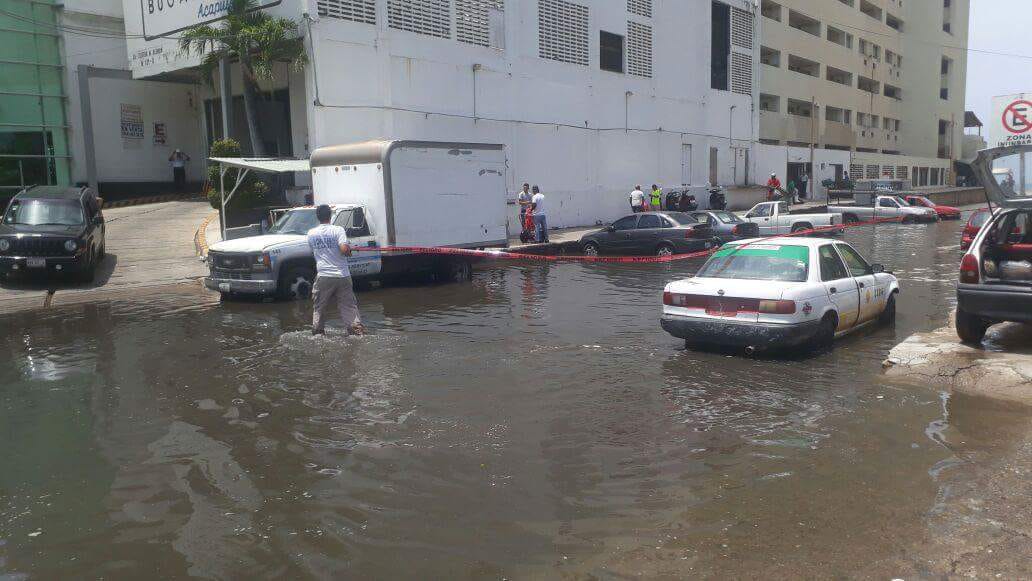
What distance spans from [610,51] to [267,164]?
17621mm

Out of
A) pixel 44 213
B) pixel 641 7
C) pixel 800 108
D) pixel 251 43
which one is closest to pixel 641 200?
pixel 641 7

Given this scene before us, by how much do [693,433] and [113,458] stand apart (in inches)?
176

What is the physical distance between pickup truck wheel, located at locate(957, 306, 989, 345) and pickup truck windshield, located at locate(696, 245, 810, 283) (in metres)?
1.65

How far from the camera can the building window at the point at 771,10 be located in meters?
48.9

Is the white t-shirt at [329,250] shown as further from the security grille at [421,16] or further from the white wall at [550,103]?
the security grille at [421,16]

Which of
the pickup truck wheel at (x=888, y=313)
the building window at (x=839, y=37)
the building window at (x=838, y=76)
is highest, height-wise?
the building window at (x=839, y=37)

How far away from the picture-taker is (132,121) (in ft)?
98.2

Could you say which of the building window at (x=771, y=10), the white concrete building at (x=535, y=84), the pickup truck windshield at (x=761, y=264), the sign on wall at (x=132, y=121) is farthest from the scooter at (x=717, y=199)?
the pickup truck windshield at (x=761, y=264)

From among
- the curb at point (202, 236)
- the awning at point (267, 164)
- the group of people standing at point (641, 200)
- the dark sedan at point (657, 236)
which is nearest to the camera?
the awning at point (267, 164)

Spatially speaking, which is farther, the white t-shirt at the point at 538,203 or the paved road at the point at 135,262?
the white t-shirt at the point at 538,203

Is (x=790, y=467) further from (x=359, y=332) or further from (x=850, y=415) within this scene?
(x=359, y=332)

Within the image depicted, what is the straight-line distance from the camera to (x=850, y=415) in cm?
685

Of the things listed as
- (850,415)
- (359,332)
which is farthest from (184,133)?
(850,415)

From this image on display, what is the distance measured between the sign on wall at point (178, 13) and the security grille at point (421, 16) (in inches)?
132
